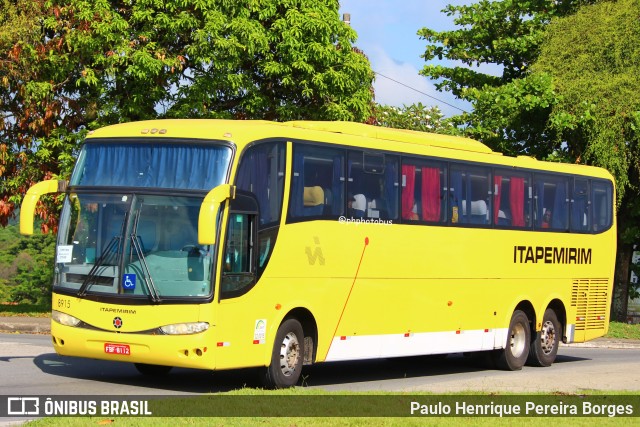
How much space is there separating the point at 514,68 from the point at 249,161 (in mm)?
21630

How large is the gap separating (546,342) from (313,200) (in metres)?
7.47

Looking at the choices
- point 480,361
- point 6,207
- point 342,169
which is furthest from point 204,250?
point 6,207

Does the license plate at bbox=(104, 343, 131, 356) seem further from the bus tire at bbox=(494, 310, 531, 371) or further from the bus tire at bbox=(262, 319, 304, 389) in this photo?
the bus tire at bbox=(494, 310, 531, 371)

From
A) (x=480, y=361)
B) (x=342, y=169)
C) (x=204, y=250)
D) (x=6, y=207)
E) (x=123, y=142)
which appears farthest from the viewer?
(x=6, y=207)

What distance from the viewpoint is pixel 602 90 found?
30.8m

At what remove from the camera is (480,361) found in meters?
21.9

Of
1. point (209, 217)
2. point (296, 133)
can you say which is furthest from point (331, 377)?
point (209, 217)

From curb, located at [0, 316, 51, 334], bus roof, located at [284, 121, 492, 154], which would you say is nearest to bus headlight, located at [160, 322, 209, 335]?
bus roof, located at [284, 121, 492, 154]

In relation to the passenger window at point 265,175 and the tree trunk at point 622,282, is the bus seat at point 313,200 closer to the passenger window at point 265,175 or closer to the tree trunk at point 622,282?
the passenger window at point 265,175

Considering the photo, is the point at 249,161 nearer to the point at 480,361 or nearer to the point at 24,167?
the point at 480,361

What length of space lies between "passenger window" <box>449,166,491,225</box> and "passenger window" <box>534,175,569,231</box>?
67.6 inches

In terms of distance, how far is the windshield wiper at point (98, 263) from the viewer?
49.1 ft

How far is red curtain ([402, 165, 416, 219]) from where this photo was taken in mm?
18234

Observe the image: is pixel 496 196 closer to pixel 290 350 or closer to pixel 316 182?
pixel 316 182
